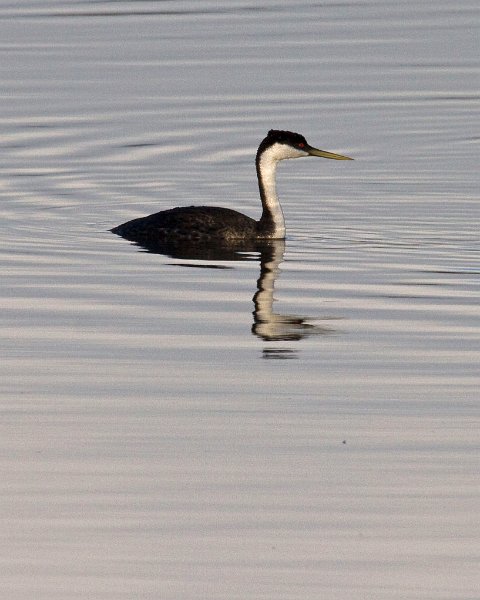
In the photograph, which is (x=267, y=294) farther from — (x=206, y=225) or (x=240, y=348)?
(x=206, y=225)

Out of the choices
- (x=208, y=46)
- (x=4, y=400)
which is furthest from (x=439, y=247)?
(x=208, y=46)

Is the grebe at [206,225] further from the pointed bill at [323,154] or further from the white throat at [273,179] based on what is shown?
the pointed bill at [323,154]

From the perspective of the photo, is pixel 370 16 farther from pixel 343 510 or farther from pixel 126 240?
pixel 343 510

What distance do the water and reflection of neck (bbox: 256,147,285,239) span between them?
0.35 metres

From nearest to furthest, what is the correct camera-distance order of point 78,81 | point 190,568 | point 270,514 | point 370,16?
point 190,568
point 270,514
point 78,81
point 370,16

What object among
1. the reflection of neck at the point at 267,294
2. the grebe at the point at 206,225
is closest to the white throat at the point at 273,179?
the grebe at the point at 206,225

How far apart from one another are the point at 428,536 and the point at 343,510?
1.72ft

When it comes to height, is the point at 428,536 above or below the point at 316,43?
below

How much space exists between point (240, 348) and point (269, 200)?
6.03 metres

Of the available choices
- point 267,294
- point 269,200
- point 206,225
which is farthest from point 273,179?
point 267,294

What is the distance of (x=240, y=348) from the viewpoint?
12281 mm

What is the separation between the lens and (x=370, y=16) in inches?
1366

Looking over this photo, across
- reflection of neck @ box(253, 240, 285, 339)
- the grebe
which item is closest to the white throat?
the grebe

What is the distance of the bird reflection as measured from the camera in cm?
1273
